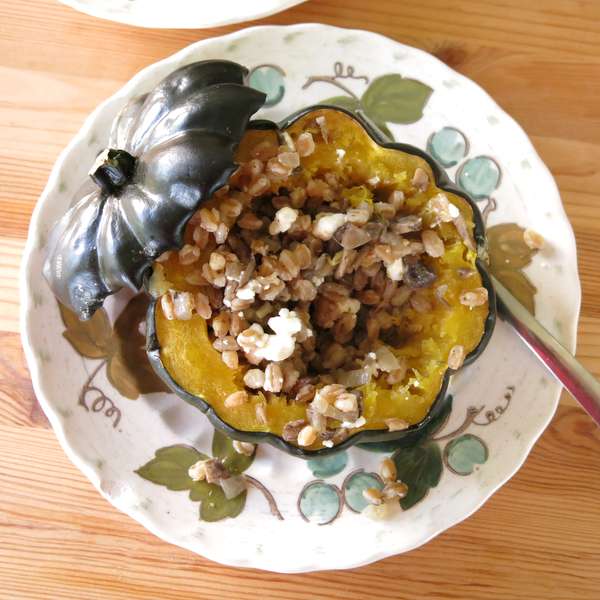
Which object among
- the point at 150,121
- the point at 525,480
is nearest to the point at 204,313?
the point at 150,121

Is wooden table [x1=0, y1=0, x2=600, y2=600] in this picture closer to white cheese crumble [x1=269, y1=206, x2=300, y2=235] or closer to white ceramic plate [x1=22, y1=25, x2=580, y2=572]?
white ceramic plate [x1=22, y1=25, x2=580, y2=572]

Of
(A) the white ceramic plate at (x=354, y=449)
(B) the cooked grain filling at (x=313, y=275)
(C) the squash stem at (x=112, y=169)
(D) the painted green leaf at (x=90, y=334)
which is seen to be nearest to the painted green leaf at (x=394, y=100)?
(A) the white ceramic plate at (x=354, y=449)

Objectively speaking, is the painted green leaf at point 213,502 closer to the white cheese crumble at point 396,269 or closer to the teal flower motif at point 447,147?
the white cheese crumble at point 396,269

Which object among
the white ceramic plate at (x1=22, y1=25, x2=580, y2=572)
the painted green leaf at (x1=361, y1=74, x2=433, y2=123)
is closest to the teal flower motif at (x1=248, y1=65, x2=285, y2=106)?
the white ceramic plate at (x1=22, y1=25, x2=580, y2=572)

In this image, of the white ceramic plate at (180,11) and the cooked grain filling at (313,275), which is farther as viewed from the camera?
the white ceramic plate at (180,11)

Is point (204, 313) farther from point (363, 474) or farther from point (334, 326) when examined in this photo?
point (363, 474)

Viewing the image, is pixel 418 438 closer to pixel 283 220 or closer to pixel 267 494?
pixel 267 494

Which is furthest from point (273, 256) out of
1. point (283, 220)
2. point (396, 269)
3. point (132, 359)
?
point (132, 359)
